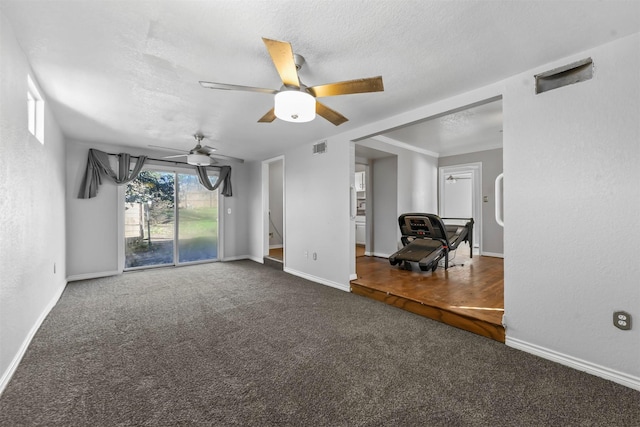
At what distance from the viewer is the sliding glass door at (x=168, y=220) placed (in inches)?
204

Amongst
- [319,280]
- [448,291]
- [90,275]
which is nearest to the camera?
[448,291]

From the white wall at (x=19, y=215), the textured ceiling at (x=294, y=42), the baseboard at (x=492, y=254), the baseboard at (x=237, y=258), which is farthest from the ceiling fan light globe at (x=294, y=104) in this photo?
the baseboard at (x=492, y=254)

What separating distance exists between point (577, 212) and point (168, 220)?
20.1ft

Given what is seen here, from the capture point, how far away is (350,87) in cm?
195

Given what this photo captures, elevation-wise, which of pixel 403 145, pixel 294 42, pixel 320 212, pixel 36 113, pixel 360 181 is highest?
pixel 403 145

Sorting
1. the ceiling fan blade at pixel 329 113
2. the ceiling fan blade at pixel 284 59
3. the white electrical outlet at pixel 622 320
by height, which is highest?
the ceiling fan blade at pixel 284 59

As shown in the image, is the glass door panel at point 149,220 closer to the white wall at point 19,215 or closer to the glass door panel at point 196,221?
the glass door panel at point 196,221

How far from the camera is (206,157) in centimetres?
415

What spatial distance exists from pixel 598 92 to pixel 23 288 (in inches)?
180

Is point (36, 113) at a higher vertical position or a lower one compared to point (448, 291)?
higher

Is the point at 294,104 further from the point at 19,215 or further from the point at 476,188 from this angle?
the point at 476,188

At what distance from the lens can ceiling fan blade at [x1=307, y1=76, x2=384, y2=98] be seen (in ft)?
6.07

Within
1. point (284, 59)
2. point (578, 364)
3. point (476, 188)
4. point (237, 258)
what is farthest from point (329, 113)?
point (476, 188)

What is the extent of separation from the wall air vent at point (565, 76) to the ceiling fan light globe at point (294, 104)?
184cm
